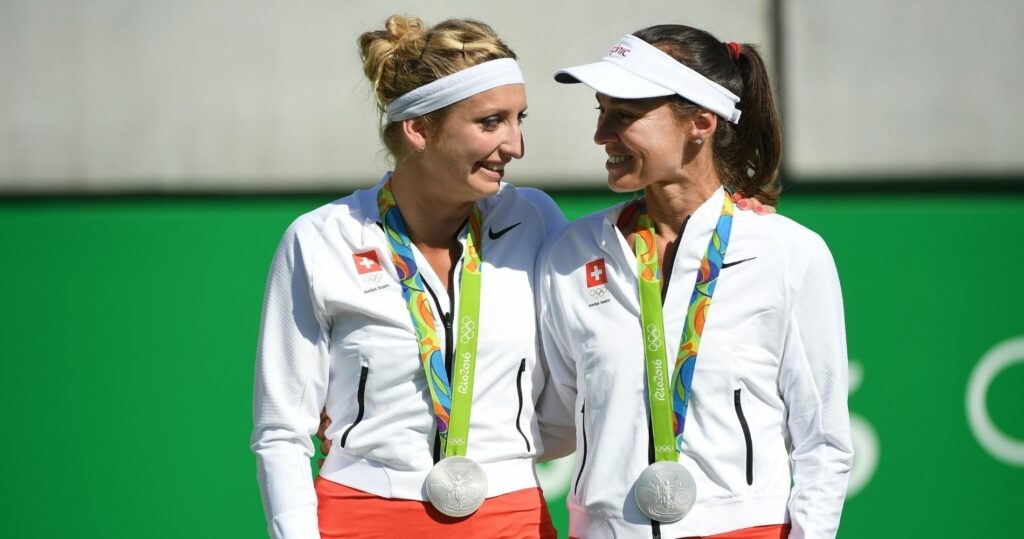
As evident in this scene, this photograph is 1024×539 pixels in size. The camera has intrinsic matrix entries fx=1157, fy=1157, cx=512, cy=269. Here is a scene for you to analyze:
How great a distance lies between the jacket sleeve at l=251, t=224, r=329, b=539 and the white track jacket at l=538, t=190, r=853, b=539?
1.89 feet

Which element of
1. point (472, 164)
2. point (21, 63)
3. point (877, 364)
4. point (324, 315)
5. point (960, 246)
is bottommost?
point (877, 364)

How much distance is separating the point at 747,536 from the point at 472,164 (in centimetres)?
97

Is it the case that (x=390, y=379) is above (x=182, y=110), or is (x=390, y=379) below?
below

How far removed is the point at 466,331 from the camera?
97.0 inches

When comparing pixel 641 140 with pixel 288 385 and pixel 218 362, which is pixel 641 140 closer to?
pixel 288 385

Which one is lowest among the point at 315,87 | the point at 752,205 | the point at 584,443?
the point at 584,443

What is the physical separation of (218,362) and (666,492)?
2.60 m

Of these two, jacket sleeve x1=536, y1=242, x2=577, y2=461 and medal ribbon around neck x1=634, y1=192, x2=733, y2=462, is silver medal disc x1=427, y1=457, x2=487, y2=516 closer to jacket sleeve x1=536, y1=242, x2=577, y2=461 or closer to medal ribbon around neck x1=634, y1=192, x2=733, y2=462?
jacket sleeve x1=536, y1=242, x2=577, y2=461

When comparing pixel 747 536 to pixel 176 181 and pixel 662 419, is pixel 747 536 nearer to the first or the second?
pixel 662 419

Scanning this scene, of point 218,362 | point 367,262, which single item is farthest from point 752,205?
point 218,362

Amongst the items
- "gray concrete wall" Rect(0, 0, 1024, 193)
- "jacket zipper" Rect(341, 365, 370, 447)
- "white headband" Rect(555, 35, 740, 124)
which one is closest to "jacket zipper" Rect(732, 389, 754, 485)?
"white headband" Rect(555, 35, 740, 124)

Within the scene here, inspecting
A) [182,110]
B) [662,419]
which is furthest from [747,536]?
[182,110]

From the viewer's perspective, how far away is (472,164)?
8.28ft

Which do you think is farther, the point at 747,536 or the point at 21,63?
the point at 21,63
